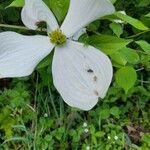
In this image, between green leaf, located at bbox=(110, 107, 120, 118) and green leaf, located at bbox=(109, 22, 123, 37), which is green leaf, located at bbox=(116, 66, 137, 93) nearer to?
green leaf, located at bbox=(109, 22, 123, 37)

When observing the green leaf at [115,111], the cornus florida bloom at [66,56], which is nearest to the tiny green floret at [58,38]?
the cornus florida bloom at [66,56]

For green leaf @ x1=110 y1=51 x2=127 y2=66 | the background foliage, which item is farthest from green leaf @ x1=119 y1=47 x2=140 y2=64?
the background foliage

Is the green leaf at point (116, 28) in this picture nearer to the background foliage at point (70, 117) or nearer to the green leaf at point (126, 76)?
the green leaf at point (126, 76)

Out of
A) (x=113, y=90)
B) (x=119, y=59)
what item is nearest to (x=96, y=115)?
(x=113, y=90)

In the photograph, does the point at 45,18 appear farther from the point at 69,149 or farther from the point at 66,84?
the point at 69,149

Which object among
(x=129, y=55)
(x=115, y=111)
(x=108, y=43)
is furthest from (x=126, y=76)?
(x=115, y=111)

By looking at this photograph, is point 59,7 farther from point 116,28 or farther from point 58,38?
point 116,28
